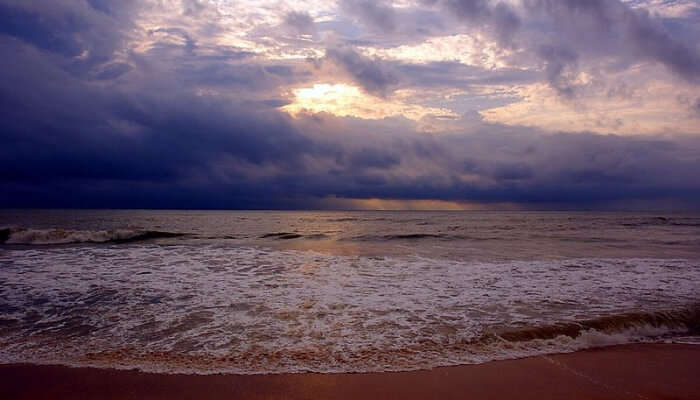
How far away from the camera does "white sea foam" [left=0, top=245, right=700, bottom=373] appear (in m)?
5.30

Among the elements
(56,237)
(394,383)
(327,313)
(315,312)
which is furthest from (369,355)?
(56,237)

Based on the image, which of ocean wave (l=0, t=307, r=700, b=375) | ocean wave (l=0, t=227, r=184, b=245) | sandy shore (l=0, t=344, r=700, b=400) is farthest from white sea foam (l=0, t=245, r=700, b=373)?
ocean wave (l=0, t=227, r=184, b=245)

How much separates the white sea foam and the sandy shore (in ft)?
0.91

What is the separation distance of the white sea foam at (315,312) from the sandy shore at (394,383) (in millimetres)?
278

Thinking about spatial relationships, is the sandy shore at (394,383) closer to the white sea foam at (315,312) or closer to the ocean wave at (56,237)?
the white sea foam at (315,312)

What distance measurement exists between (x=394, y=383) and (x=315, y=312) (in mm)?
3194

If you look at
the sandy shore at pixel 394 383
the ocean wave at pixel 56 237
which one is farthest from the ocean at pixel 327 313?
the ocean wave at pixel 56 237

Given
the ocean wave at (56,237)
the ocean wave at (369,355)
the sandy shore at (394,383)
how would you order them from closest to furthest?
the sandy shore at (394,383) < the ocean wave at (369,355) < the ocean wave at (56,237)

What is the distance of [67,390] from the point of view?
4.27 metres

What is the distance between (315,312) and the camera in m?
7.40

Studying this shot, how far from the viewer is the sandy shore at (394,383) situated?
4.18 metres

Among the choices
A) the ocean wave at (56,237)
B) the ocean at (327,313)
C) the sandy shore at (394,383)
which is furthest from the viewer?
the ocean wave at (56,237)

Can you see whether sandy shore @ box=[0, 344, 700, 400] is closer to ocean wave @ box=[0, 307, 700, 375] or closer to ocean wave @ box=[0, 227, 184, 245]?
ocean wave @ box=[0, 307, 700, 375]

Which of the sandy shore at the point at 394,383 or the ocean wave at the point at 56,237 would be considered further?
the ocean wave at the point at 56,237
